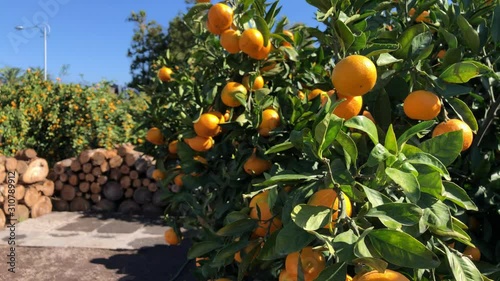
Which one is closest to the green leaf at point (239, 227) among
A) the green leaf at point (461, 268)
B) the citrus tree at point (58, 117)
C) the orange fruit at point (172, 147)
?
the green leaf at point (461, 268)

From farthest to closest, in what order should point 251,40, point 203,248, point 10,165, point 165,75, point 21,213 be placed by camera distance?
point 21,213, point 10,165, point 165,75, point 251,40, point 203,248

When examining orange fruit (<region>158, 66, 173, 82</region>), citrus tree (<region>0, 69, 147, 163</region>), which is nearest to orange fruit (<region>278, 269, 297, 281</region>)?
orange fruit (<region>158, 66, 173, 82</region>)

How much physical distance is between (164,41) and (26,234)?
13.0m

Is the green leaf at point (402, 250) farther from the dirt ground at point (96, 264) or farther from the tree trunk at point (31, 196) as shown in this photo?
the tree trunk at point (31, 196)

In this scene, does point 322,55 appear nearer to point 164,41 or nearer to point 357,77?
point 357,77

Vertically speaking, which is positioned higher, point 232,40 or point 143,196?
point 232,40

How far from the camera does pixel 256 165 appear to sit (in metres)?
1.11

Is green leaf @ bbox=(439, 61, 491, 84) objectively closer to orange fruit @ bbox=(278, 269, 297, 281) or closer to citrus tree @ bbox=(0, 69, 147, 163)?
orange fruit @ bbox=(278, 269, 297, 281)

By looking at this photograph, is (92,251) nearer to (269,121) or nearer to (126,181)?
(126,181)

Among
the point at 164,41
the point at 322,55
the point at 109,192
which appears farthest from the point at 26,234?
the point at 164,41

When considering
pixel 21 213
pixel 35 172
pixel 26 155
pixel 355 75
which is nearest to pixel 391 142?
pixel 355 75

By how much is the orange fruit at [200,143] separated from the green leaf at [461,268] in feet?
2.79

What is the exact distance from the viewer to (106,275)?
2936mm

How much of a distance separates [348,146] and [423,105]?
232 millimetres
